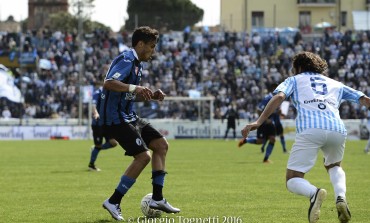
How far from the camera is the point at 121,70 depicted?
1056 cm

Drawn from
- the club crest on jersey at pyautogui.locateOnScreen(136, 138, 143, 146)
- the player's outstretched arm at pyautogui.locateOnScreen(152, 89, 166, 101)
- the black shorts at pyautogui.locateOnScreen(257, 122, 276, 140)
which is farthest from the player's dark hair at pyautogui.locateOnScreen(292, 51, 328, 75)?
the black shorts at pyautogui.locateOnScreen(257, 122, 276, 140)

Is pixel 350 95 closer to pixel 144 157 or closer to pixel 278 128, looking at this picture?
pixel 144 157

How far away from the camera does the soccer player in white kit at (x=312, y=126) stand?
9.20 meters

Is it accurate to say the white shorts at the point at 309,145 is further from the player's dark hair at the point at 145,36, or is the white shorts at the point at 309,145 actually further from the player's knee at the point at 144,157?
the player's dark hair at the point at 145,36

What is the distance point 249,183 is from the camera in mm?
16812

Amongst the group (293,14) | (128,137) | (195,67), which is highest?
A: (293,14)

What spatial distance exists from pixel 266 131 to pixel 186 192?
11.6m

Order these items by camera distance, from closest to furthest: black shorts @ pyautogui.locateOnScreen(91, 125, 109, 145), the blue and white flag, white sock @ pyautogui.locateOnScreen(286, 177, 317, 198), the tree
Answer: white sock @ pyautogui.locateOnScreen(286, 177, 317, 198), black shorts @ pyautogui.locateOnScreen(91, 125, 109, 145), the blue and white flag, the tree

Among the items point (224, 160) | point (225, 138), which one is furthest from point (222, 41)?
point (224, 160)

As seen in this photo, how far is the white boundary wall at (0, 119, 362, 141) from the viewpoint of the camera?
48.2 m

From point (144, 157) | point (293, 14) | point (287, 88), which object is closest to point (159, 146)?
point (144, 157)

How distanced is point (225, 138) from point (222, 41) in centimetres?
1237

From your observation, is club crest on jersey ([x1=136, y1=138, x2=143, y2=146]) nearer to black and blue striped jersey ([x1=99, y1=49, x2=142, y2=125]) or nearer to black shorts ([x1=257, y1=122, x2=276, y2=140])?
black and blue striped jersey ([x1=99, y1=49, x2=142, y2=125])

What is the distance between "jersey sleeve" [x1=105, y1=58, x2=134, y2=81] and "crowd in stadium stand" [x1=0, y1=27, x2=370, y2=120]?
125 ft
